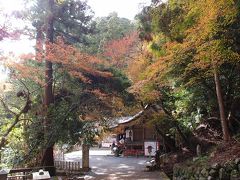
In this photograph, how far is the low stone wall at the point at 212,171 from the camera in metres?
8.38

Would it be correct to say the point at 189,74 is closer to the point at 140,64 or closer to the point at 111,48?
the point at 140,64

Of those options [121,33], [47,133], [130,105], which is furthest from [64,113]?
[121,33]

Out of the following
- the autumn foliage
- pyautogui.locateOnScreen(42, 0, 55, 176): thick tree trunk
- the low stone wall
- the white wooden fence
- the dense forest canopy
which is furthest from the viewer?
the autumn foliage

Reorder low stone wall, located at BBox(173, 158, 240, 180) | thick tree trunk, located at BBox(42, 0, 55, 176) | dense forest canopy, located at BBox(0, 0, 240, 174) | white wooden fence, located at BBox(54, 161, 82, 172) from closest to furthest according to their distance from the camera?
low stone wall, located at BBox(173, 158, 240, 180) → dense forest canopy, located at BBox(0, 0, 240, 174) → thick tree trunk, located at BBox(42, 0, 55, 176) → white wooden fence, located at BBox(54, 161, 82, 172)

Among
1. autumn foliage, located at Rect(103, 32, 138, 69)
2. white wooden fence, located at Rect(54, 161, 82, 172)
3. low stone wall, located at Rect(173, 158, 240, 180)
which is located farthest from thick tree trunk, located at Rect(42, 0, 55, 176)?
autumn foliage, located at Rect(103, 32, 138, 69)

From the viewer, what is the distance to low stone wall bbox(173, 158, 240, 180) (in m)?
8.38

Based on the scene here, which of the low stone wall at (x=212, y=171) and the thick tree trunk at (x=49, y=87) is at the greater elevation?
the thick tree trunk at (x=49, y=87)

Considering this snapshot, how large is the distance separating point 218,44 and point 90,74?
24.5ft

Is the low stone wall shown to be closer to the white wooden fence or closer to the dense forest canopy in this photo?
the dense forest canopy

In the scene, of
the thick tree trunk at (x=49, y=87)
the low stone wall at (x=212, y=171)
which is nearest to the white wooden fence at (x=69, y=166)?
the thick tree trunk at (x=49, y=87)

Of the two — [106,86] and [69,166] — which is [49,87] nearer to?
[106,86]

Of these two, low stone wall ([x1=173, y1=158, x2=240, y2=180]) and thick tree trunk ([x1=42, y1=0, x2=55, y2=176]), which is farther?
thick tree trunk ([x1=42, y1=0, x2=55, y2=176])

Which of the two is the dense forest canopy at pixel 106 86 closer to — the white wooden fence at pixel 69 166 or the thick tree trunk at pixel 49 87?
the thick tree trunk at pixel 49 87

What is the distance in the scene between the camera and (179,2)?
35.8ft
